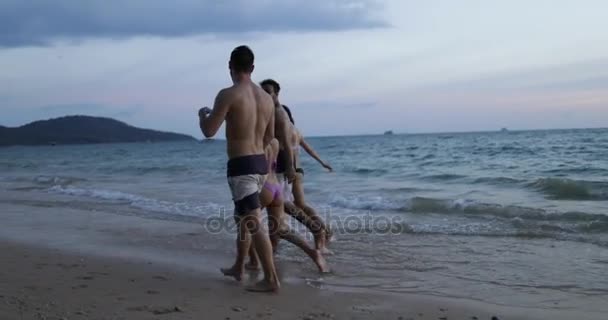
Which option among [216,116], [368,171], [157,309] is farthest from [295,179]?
[368,171]

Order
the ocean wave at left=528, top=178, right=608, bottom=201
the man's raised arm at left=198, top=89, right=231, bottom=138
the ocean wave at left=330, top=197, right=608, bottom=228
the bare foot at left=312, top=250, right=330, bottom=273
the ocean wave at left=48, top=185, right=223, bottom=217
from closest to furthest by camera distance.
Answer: the man's raised arm at left=198, top=89, right=231, bottom=138, the bare foot at left=312, top=250, right=330, bottom=273, the ocean wave at left=330, top=197, right=608, bottom=228, the ocean wave at left=48, top=185, right=223, bottom=217, the ocean wave at left=528, top=178, right=608, bottom=201

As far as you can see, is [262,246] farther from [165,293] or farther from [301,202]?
[301,202]

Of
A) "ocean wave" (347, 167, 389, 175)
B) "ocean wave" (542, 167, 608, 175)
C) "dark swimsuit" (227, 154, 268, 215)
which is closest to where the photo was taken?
"dark swimsuit" (227, 154, 268, 215)

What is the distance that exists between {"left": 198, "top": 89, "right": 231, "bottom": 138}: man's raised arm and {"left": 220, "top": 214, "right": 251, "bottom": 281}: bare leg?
72 cm

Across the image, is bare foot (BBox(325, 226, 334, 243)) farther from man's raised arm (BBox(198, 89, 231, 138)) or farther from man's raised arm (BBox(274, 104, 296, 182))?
man's raised arm (BBox(198, 89, 231, 138))

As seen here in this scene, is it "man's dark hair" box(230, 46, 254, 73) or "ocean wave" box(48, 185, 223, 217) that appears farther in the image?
"ocean wave" box(48, 185, 223, 217)

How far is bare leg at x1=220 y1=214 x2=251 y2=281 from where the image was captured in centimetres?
454

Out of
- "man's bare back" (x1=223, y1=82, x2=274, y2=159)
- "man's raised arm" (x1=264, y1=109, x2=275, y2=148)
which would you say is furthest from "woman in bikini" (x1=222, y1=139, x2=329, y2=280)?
"man's bare back" (x1=223, y1=82, x2=274, y2=159)

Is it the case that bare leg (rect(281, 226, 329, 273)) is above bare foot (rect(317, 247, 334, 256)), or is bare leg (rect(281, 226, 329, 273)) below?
above

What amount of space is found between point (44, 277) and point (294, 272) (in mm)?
2049

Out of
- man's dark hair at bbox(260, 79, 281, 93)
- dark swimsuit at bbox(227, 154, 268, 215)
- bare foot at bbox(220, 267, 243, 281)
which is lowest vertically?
bare foot at bbox(220, 267, 243, 281)

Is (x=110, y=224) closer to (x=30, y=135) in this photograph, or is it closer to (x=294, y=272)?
(x=294, y=272)

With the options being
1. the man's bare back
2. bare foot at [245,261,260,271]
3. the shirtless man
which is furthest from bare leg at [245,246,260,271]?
the man's bare back

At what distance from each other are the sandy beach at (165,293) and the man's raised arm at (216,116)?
1181 millimetres
